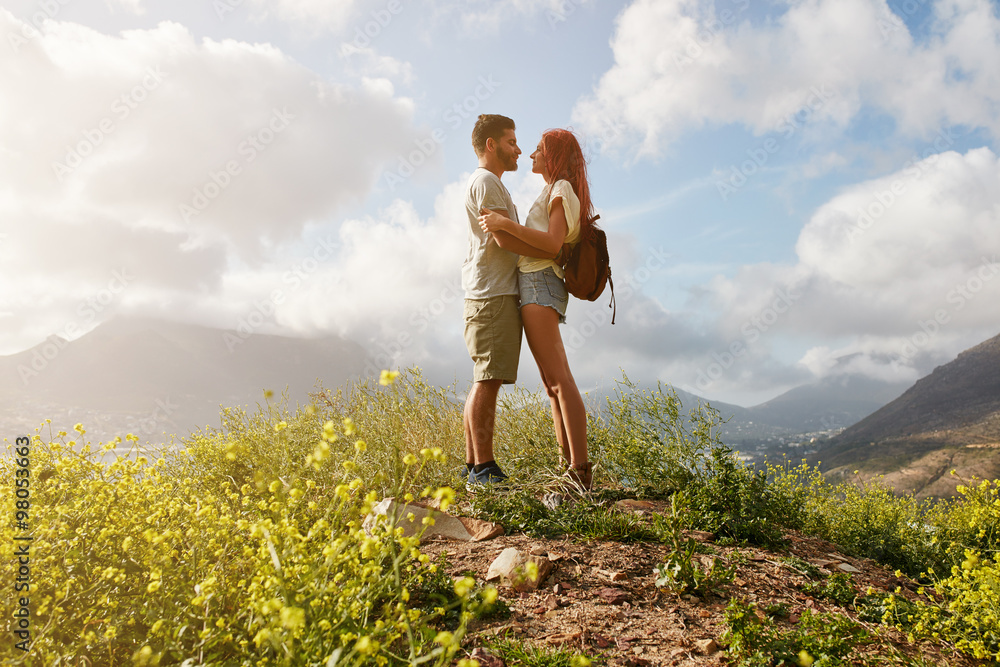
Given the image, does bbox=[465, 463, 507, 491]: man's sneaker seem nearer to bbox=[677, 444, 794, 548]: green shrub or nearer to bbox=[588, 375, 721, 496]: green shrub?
bbox=[588, 375, 721, 496]: green shrub

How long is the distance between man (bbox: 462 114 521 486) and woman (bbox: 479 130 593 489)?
0.40 ft

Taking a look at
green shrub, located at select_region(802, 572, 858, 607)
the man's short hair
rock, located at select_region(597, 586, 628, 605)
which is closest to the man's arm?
the man's short hair

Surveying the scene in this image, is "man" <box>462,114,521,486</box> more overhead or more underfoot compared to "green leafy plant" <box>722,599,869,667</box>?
more overhead

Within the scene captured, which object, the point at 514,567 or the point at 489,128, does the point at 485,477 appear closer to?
the point at 514,567

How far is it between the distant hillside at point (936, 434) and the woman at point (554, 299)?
7324 centimetres

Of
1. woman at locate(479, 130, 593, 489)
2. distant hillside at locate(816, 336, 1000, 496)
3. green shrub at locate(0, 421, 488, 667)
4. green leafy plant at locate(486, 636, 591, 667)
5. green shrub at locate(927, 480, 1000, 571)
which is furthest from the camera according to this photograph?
distant hillside at locate(816, 336, 1000, 496)

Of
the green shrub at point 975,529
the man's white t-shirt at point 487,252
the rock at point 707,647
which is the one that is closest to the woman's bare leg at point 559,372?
the man's white t-shirt at point 487,252

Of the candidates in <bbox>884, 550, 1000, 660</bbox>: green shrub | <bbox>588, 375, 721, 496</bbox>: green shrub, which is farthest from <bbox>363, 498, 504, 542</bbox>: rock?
<bbox>884, 550, 1000, 660</bbox>: green shrub

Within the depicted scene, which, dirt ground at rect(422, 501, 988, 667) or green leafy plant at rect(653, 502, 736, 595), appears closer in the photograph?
dirt ground at rect(422, 501, 988, 667)

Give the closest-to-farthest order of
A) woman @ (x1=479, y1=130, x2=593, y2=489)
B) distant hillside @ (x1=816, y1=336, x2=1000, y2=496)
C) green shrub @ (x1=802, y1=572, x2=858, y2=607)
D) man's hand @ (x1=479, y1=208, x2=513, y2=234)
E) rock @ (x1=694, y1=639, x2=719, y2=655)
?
rock @ (x1=694, y1=639, x2=719, y2=655)
green shrub @ (x1=802, y1=572, x2=858, y2=607)
man's hand @ (x1=479, y1=208, x2=513, y2=234)
woman @ (x1=479, y1=130, x2=593, y2=489)
distant hillside @ (x1=816, y1=336, x2=1000, y2=496)

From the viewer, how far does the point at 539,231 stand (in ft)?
11.5

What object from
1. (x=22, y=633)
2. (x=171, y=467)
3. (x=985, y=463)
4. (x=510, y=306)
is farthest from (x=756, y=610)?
(x=985, y=463)


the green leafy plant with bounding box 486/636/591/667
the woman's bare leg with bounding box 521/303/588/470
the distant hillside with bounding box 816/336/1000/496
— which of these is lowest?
the distant hillside with bounding box 816/336/1000/496

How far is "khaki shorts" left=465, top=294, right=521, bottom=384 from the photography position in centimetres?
362
